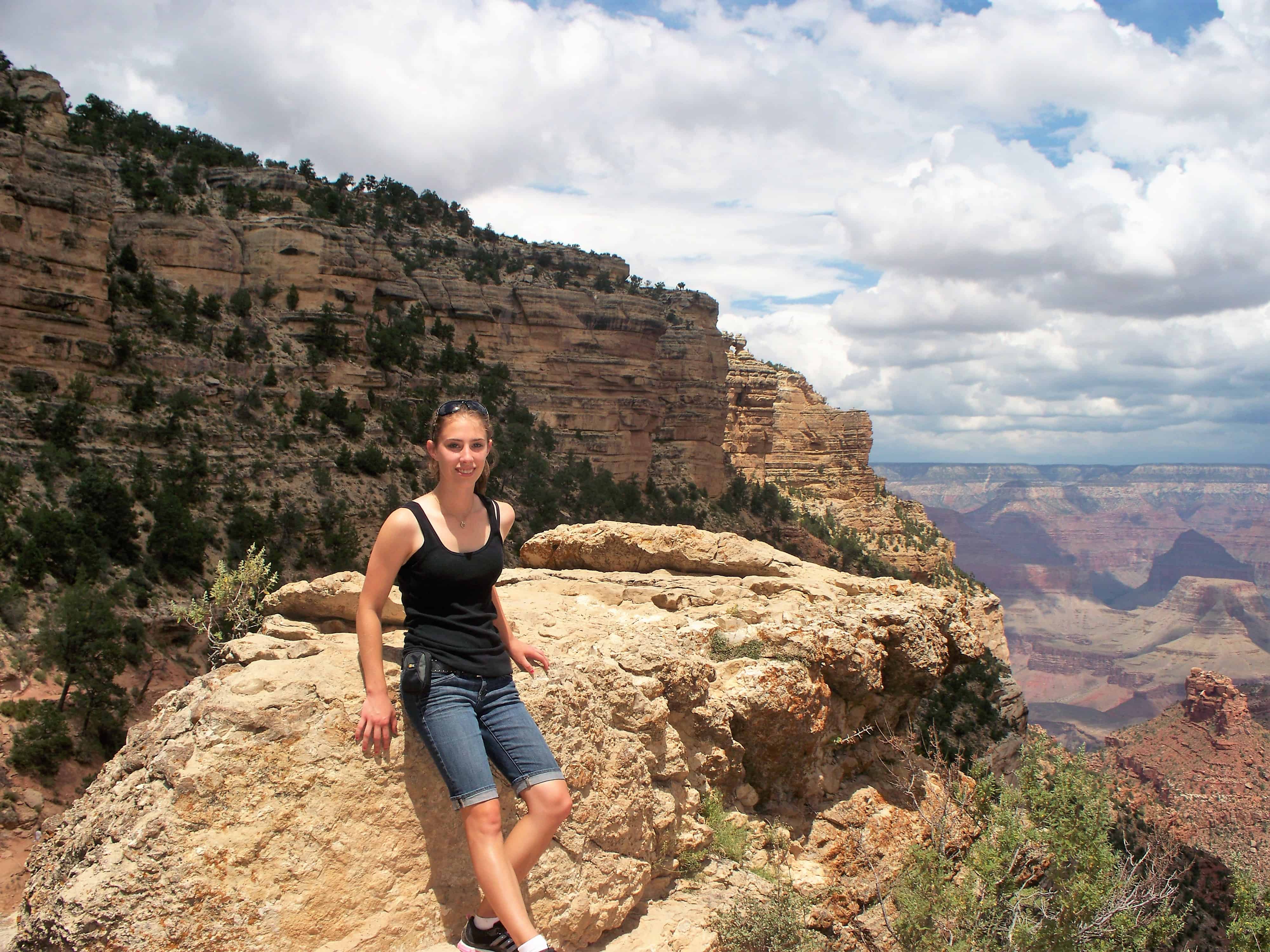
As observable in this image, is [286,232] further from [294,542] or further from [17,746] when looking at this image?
[17,746]

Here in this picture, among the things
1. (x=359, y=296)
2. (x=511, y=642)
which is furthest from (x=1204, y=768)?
(x=511, y=642)

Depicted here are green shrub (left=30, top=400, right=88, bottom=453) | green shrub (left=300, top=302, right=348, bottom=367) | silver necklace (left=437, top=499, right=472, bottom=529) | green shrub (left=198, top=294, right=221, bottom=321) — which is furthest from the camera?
green shrub (left=300, top=302, right=348, bottom=367)

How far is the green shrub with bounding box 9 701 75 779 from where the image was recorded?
13578mm

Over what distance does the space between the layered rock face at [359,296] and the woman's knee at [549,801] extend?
→ 75.7 feet

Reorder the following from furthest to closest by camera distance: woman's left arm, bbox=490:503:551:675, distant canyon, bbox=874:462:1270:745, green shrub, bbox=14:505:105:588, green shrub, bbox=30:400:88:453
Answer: distant canyon, bbox=874:462:1270:745 < green shrub, bbox=30:400:88:453 < green shrub, bbox=14:505:105:588 < woman's left arm, bbox=490:503:551:675

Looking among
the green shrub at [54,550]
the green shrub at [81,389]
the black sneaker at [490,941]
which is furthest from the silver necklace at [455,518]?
the green shrub at [81,389]

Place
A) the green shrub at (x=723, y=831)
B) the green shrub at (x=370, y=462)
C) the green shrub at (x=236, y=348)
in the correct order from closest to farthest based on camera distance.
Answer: the green shrub at (x=723, y=831) < the green shrub at (x=236, y=348) < the green shrub at (x=370, y=462)

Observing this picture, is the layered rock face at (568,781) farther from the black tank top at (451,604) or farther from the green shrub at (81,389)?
the green shrub at (81,389)

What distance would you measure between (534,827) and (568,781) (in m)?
0.71

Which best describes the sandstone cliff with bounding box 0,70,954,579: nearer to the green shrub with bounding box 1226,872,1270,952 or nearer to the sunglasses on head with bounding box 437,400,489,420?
the sunglasses on head with bounding box 437,400,489,420

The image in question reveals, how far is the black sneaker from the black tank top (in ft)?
3.40

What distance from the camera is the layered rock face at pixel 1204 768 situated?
29156 mm

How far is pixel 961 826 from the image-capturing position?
22.9 feet

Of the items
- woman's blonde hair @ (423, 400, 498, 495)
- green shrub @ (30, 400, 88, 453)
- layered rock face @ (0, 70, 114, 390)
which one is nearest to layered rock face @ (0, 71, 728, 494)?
layered rock face @ (0, 70, 114, 390)
